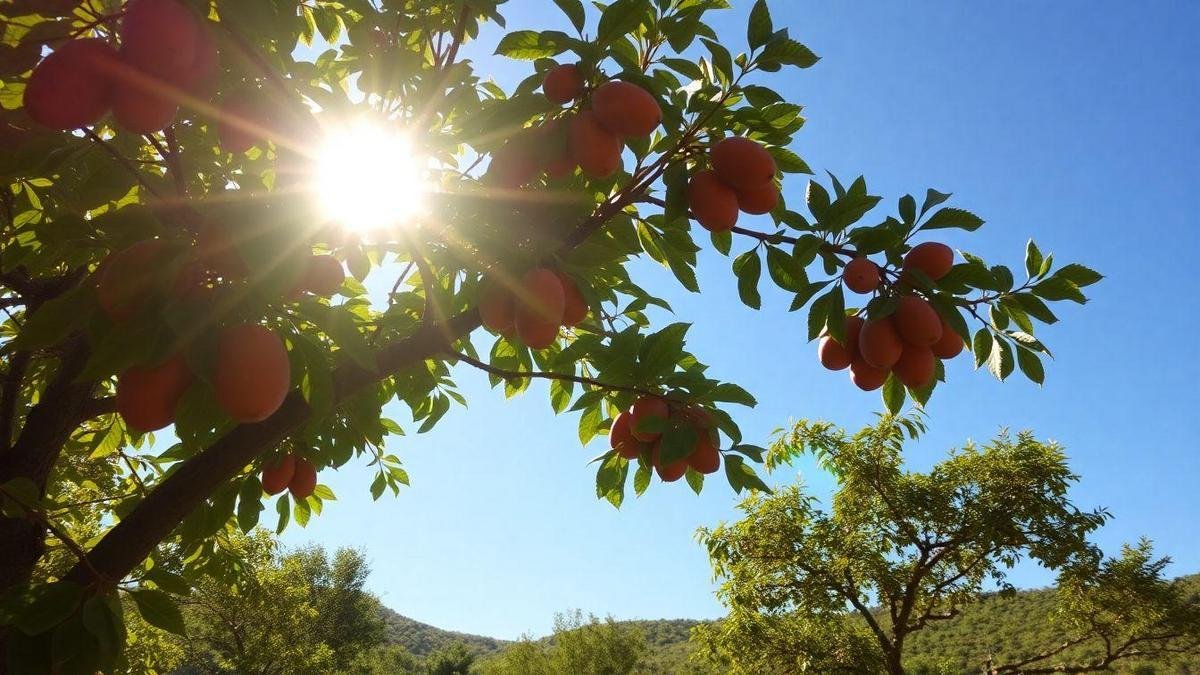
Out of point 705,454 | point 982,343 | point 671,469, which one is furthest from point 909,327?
point 671,469

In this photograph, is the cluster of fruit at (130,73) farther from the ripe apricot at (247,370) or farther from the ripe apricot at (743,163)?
the ripe apricot at (743,163)

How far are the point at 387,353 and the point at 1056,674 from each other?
1705 cm

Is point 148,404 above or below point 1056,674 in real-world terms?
above

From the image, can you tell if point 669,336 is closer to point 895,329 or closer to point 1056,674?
point 895,329

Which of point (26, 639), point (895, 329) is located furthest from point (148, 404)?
point (895, 329)

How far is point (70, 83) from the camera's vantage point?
49.6 inches

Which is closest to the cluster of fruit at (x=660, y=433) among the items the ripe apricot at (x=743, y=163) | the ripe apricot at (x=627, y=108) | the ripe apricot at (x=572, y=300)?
the ripe apricot at (x=572, y=300)

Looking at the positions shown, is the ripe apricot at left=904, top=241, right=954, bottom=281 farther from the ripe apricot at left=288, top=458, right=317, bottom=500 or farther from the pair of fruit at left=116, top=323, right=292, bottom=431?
the ripe apricot at left=288, top=458, right=317, bottom=500

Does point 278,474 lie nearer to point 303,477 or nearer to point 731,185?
point 303,477

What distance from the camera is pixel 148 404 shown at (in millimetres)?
1346

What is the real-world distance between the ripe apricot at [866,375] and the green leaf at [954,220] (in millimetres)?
459

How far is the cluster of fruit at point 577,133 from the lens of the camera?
→ 1.62 metres

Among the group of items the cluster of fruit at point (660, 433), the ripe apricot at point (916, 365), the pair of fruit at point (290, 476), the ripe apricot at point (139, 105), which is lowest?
the cluster of fruit at point (660, 433)

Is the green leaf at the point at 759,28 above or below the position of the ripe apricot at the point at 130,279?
above
